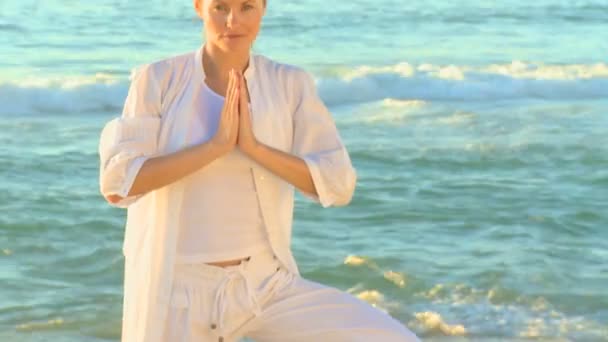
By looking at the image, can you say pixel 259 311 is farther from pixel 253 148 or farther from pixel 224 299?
pixel 253 148

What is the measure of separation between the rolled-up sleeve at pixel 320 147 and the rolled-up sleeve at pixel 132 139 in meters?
0.34

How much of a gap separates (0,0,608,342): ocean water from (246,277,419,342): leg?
296 centimetres

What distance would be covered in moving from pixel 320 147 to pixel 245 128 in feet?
0.73

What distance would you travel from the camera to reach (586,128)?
12.5 m

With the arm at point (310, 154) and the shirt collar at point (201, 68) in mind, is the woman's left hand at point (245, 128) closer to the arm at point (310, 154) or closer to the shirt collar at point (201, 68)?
the arm at point (310, 154)

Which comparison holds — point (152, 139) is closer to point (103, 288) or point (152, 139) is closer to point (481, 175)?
point (103, 288)

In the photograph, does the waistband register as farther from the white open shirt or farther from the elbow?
the elbow

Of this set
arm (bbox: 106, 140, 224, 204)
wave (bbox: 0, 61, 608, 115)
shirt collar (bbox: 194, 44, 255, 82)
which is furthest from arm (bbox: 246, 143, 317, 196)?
wave (bbox: 0, 61, 608, 115)

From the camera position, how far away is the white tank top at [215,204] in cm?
329

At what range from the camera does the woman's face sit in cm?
327

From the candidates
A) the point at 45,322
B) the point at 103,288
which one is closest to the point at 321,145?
the point at 45,322

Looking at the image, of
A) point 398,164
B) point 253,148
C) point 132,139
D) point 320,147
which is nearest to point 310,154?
point 320,147

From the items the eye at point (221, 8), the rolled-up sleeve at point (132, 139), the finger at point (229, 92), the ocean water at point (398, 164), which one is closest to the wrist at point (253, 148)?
the finger at point (229, 92)

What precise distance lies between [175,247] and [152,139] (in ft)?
0.83
